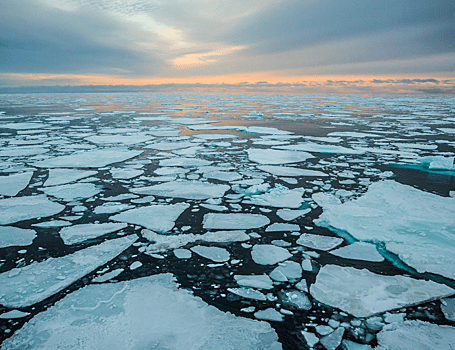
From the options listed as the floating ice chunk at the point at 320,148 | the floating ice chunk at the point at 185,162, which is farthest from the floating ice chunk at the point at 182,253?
the floating ice chunk at the point at 320,148

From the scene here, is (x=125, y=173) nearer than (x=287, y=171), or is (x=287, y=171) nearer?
(x=125, y=173)

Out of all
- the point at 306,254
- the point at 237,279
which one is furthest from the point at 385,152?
the point at 237,279

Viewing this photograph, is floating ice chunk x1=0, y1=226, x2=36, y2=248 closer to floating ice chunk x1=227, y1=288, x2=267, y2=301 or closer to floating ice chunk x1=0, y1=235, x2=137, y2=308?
floating ice chunk x1=0, y1=235, x2=137, y2=308

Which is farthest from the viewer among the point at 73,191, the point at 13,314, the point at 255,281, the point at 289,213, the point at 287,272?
the point at 73,191

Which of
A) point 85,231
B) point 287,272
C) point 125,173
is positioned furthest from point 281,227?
point 125,173

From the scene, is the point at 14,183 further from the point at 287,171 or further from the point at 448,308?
the point at 448,308

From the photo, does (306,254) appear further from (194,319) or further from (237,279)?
(194,319)
